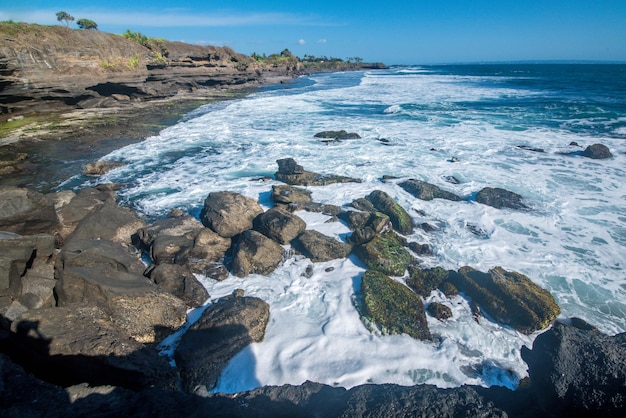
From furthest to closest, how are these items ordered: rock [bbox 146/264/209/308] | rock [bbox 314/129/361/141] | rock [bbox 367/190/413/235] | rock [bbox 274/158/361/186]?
1. rock [bbox 314/129/361/141]
2. rock [bbox 274/158/361/186]
3. rock [bbox 367/190/413/235]
4. rock [bbox 146/264/209/308]

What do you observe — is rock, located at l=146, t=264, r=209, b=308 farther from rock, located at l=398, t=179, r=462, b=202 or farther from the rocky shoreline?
rock, located at l=398, t=179, r=462, b=202

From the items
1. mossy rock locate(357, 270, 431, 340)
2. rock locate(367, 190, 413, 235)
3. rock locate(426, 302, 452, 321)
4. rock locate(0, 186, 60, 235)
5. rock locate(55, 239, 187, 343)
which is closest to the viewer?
rock locate(55, 239, 187, 343)

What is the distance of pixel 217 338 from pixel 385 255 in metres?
3.71

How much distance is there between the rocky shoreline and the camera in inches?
113

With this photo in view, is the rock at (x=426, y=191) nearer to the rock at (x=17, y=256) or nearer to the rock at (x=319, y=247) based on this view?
the rock at (x=319, y=247)

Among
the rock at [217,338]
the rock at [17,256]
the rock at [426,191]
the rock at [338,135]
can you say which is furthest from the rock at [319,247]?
the rock at [338,135]

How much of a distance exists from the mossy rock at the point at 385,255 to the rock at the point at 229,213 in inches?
109

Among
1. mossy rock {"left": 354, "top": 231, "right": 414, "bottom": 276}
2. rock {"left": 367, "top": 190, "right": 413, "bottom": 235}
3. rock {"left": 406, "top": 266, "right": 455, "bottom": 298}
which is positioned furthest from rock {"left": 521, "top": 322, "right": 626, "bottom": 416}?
rock {"left": 367, "top": 190, "right": 413, "bottom": 235}

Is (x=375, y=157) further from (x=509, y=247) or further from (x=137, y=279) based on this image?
(x=137, y=279)

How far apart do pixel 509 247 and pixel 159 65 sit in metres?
34.8

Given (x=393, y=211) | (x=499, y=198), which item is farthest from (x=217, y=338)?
(x=499, y=198)

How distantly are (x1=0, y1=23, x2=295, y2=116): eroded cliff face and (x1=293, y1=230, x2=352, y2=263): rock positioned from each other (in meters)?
22.9

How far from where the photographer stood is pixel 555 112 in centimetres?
2373

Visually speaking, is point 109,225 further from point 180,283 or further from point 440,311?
point 440,311
